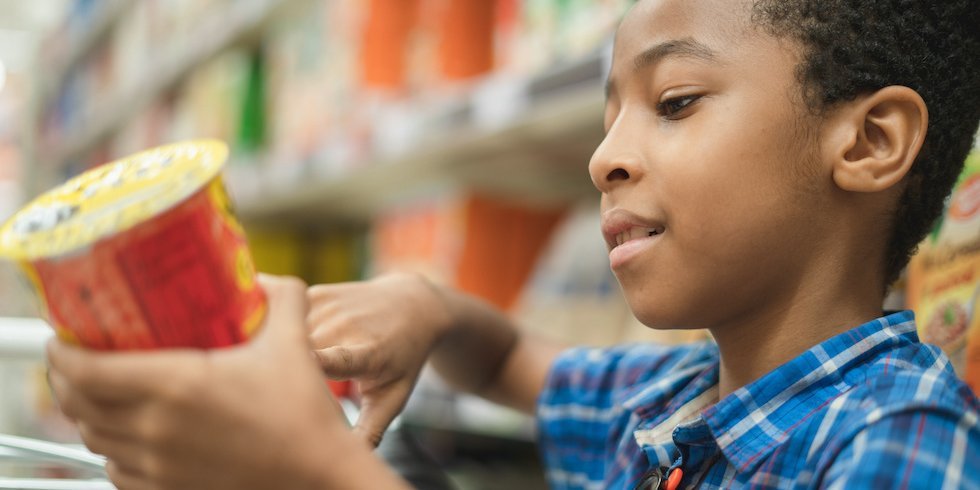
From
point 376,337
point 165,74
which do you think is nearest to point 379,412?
point 376,337

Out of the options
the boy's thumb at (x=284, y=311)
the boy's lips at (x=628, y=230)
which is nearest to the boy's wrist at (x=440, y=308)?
the boy's lips at (x=628, y=230)

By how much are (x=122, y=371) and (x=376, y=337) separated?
0.34 m

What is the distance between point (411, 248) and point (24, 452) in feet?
3.63

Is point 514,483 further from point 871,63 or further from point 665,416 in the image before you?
point 871,63

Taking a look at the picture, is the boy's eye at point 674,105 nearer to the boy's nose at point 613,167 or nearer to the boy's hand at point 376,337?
the boy's nose at point 613,167

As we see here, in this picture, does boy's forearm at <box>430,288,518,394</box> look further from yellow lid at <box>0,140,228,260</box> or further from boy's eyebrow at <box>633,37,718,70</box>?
yellow lid at <box>0,140,228,260</box>

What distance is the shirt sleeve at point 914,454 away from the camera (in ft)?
1.64

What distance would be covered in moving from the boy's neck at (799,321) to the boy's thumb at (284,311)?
347mm

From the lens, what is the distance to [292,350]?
482 mm

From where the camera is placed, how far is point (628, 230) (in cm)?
70

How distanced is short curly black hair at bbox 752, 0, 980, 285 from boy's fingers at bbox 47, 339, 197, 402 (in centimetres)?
47

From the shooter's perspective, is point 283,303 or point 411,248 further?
point 411,248

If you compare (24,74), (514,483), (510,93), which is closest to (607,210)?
(510,93)

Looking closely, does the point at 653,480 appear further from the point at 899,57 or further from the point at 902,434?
the point at 899,57
